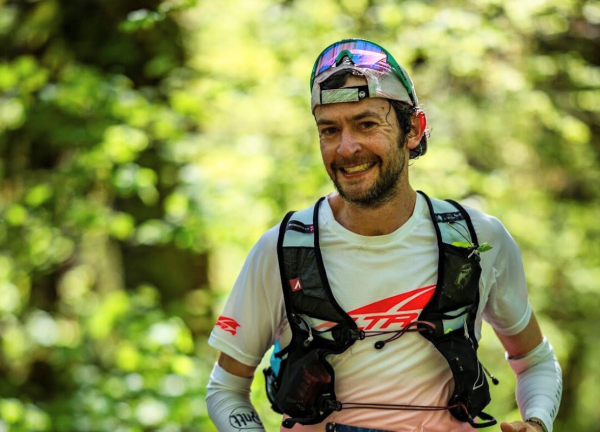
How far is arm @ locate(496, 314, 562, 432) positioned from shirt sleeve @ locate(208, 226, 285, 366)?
895mm

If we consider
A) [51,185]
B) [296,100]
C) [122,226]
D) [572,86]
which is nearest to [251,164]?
[296,100]

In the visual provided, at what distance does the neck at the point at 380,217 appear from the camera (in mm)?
2516

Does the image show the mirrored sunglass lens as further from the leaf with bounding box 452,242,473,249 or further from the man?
the leaf with bounding box 452,242,473,249

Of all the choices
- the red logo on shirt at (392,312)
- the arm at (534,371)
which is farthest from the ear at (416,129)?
the arm at (534,371)

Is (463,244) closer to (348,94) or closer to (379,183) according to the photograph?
(379,183)

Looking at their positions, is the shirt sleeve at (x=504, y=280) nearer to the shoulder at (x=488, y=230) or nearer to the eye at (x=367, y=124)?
the shoulder at (x=488, y=230)

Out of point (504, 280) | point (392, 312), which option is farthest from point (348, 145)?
point (504, 280)

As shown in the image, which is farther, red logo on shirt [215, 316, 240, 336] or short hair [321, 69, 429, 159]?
red logo on shirt [215, 316, 240, 336]

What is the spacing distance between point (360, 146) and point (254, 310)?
2.25ft

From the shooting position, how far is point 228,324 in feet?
8.32

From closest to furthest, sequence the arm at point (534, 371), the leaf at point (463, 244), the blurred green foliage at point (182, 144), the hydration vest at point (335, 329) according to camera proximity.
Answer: the hydration vest at point (335, 329)
the leaf at point (463, 244)
the arm at point (534, 371)
the blurred green foliage at point (182, 144)

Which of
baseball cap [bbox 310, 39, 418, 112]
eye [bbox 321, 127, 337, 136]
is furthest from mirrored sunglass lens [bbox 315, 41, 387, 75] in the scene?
eye [bbox 321, 127, 337, 136]

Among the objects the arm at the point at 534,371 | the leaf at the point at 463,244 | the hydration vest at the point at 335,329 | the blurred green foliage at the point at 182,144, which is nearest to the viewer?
the hydration vest at the point at 335,329

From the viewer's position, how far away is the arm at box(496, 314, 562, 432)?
101 inches
